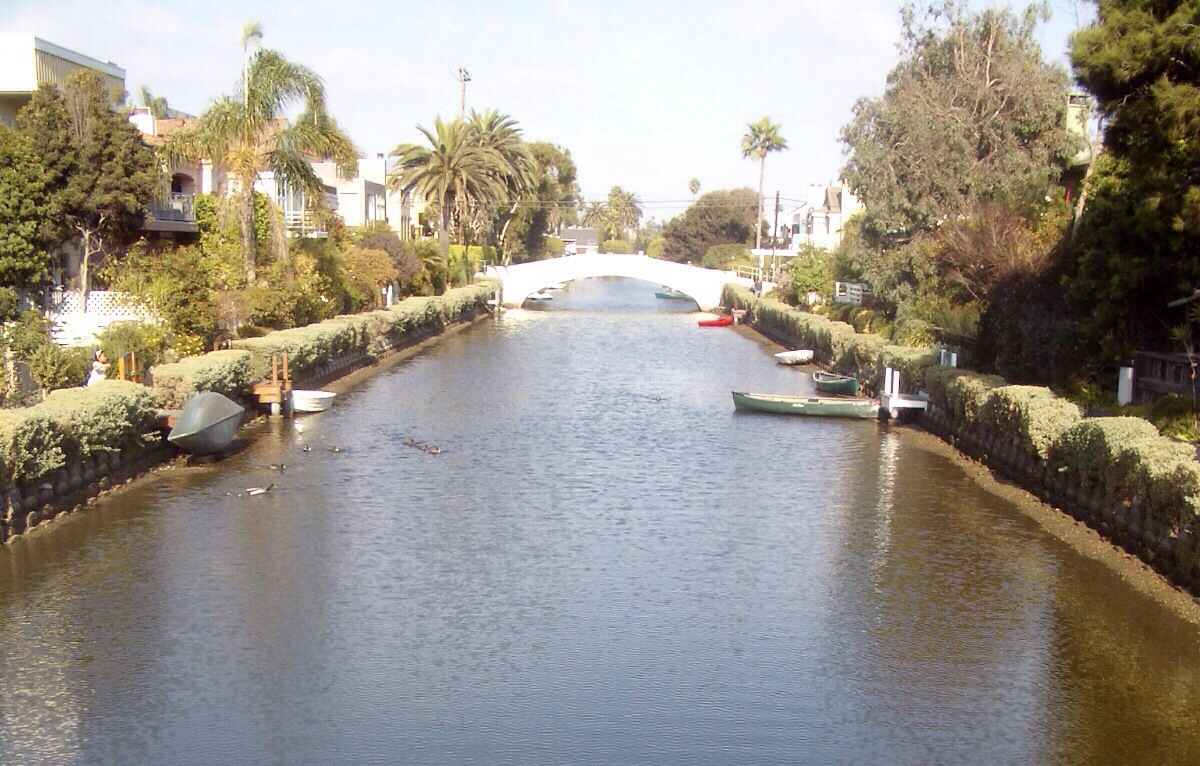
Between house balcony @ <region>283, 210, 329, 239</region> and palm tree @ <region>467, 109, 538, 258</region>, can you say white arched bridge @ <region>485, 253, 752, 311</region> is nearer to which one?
palm tree @ <region>467, 109, 538, 258</region>

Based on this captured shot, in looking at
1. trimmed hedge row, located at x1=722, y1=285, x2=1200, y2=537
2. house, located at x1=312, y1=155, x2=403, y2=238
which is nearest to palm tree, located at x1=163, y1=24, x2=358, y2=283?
trimmed hedge row, located at x1=722, y1=285, x2=1200, y2=537

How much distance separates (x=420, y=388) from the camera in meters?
40.6

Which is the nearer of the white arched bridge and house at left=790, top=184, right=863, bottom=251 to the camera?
the white arched bridge

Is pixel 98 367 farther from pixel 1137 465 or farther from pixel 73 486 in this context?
pixel 1137 465

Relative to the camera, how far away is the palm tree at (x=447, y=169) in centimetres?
7744

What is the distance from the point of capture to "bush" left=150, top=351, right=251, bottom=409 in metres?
26.0

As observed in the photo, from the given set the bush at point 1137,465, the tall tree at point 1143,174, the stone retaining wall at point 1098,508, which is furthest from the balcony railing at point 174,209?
the bush at point 1137,465

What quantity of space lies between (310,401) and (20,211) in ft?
32.3

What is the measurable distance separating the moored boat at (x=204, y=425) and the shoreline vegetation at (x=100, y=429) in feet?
1.58

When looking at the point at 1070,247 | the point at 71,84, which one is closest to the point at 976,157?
the point at 1070,247

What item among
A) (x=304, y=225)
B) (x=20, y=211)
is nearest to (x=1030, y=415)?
(x=20, y=211)

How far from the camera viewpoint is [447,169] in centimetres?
7750

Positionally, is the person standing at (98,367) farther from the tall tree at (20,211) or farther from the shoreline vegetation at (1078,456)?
the shoreline vegetation at (1078,456)

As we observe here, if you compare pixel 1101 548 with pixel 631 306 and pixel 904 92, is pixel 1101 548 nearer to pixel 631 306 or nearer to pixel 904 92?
pixel 904 92
